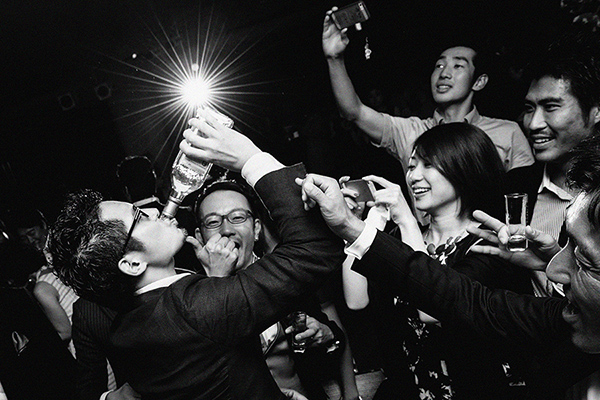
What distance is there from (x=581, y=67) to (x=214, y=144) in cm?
159

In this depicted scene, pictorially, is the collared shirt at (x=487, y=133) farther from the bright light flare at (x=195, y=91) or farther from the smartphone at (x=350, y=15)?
the bright light flare at (x=195, y=91)

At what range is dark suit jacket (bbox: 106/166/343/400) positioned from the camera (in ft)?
3.87

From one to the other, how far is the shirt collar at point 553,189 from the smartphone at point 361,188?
849 millimetres

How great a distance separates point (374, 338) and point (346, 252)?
2.83m

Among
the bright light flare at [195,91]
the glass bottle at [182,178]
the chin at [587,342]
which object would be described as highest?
the bright light flare at [195,91]

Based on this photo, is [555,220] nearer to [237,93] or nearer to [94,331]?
[94,331]

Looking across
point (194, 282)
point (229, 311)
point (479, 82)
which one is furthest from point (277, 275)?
point (479, 82)

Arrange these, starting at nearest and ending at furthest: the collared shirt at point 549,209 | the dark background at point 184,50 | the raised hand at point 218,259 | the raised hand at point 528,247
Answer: the raised hand at point 528,247 → the raised hand at point 218,259 → the collared shirt at point 549,209 → the dark background at point 184,50

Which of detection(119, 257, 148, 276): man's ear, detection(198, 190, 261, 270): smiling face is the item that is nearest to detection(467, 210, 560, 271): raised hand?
detection(119, 257, 148, 276): man's ear

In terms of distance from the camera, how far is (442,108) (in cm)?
293

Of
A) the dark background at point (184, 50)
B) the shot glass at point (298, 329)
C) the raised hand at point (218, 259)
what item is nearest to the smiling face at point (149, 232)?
the raised hand at point (218, 259)

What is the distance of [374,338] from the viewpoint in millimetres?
3918

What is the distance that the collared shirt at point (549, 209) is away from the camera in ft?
6.32

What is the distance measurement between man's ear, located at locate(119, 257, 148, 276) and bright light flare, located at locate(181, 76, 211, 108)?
5.93m
